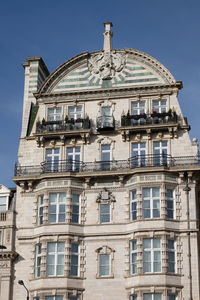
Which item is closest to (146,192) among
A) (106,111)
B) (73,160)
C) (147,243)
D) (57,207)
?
(147,243)

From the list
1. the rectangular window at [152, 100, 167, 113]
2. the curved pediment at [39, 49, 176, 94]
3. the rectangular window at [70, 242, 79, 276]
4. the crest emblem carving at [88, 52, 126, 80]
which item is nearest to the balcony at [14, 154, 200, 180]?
the rectangular window at [152, 100, 167, 113]

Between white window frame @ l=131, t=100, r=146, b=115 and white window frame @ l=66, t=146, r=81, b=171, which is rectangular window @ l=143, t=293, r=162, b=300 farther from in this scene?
white window frame @ l=131, t=100, r=146, b=115

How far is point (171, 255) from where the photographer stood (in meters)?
43.6

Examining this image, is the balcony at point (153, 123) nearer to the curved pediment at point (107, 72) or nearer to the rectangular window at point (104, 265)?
the curved pediment at point (107, 72)

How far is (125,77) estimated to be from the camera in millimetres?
50656

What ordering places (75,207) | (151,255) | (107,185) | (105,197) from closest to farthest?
(151,255), (75,207), (105,197), (107,185)

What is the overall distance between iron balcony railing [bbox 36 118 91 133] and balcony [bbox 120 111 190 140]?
3.00 metres

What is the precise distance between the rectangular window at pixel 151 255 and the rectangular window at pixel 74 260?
492 centimetres

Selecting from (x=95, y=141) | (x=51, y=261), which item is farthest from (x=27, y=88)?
(x=51, y=261)

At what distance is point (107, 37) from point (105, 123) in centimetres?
821

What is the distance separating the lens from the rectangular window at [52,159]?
48062 millimetres

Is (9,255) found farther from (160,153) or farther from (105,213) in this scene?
(160,153)

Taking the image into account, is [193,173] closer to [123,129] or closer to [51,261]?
[123,129]

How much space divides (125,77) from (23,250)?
1584 centimetres
